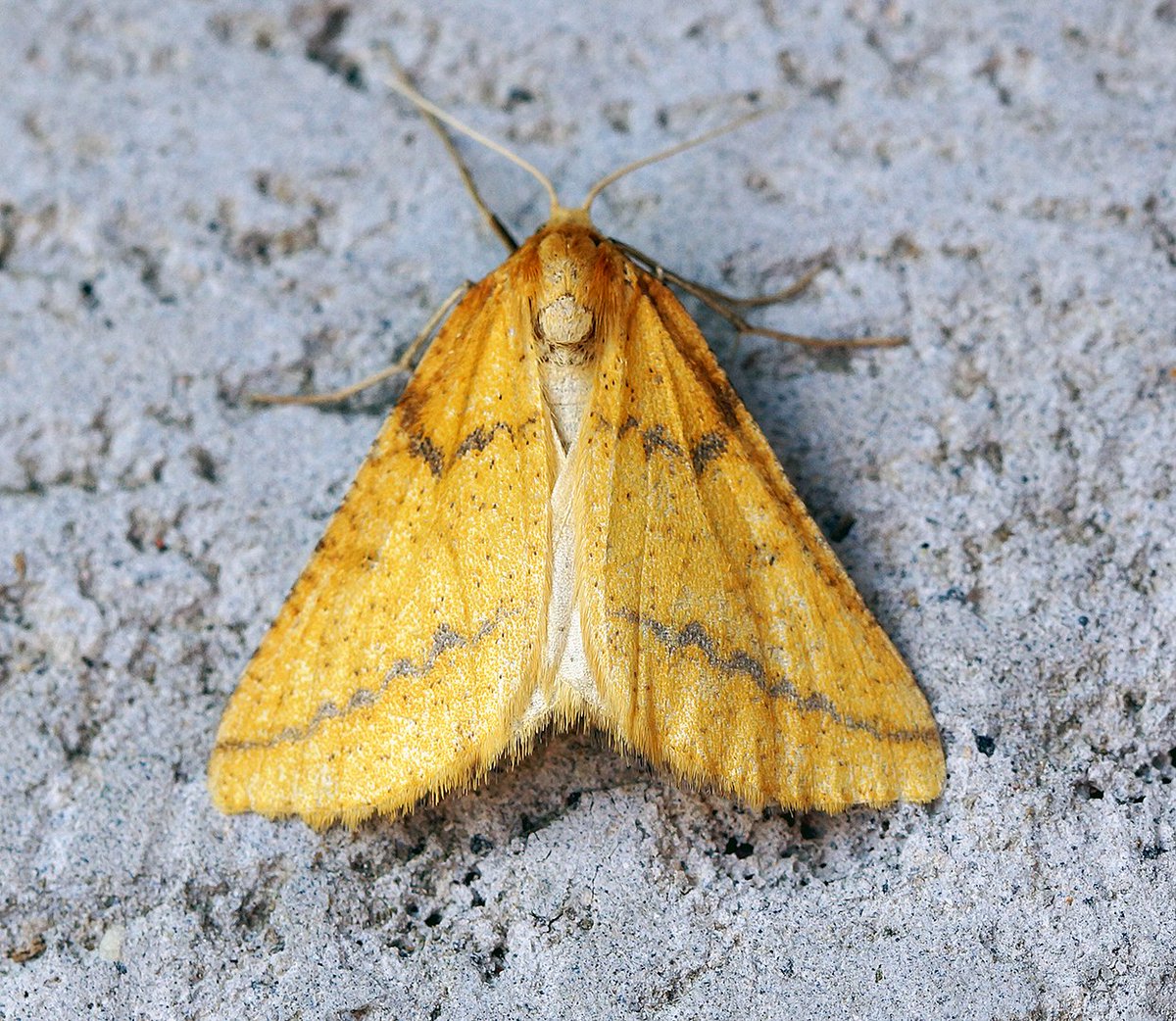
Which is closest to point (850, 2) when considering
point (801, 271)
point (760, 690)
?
point (801, 271)

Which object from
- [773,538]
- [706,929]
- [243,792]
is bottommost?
[706,929]

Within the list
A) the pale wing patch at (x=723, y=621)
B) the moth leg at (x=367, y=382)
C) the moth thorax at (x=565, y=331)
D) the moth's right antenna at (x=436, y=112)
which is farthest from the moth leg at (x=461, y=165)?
the pale wing patch at (x=723, y=621)

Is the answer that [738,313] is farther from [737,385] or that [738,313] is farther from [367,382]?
[367,382]

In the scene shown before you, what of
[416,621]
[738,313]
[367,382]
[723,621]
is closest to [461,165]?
[367,382]

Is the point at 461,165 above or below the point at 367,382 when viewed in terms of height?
above

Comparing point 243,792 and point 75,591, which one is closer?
point 243,792

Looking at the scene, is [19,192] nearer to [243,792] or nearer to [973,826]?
[243,792]

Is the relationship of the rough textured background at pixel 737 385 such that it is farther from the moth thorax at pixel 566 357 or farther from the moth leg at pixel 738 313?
the moth thorax at pixel 566 357

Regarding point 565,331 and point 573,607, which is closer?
point 573,607
